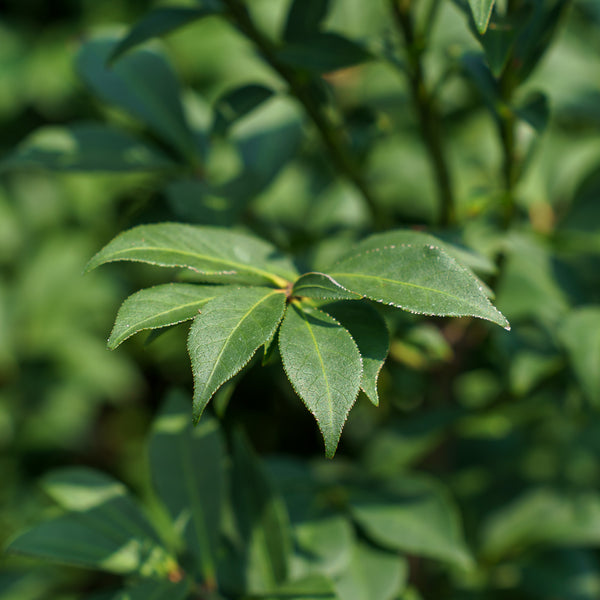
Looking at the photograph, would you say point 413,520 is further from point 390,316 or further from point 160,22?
point 160,22

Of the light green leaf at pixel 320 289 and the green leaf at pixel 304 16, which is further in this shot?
the green leaf at pixel 304 16

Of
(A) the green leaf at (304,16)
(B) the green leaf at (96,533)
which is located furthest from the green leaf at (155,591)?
(A) the green leaf at (304,16)

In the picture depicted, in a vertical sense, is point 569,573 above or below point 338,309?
below

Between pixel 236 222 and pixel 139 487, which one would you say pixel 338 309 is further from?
pixel 139 487

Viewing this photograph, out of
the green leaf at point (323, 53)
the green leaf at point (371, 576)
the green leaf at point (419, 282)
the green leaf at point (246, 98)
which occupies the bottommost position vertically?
the green leaf at point (371, 576)

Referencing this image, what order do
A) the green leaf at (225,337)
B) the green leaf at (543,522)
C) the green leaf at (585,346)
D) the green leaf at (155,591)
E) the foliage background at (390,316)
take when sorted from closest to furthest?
the green leaf at (225,337)
the green leaf at (155,591)
the green leaf at (585,346)
the foliage background at (390,316)
the green leaf at (543,522)

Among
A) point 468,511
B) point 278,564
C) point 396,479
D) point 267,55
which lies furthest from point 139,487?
point 267,55

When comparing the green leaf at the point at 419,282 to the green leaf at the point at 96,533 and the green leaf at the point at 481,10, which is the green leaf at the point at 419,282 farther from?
the green leaf at the point at 96,533
